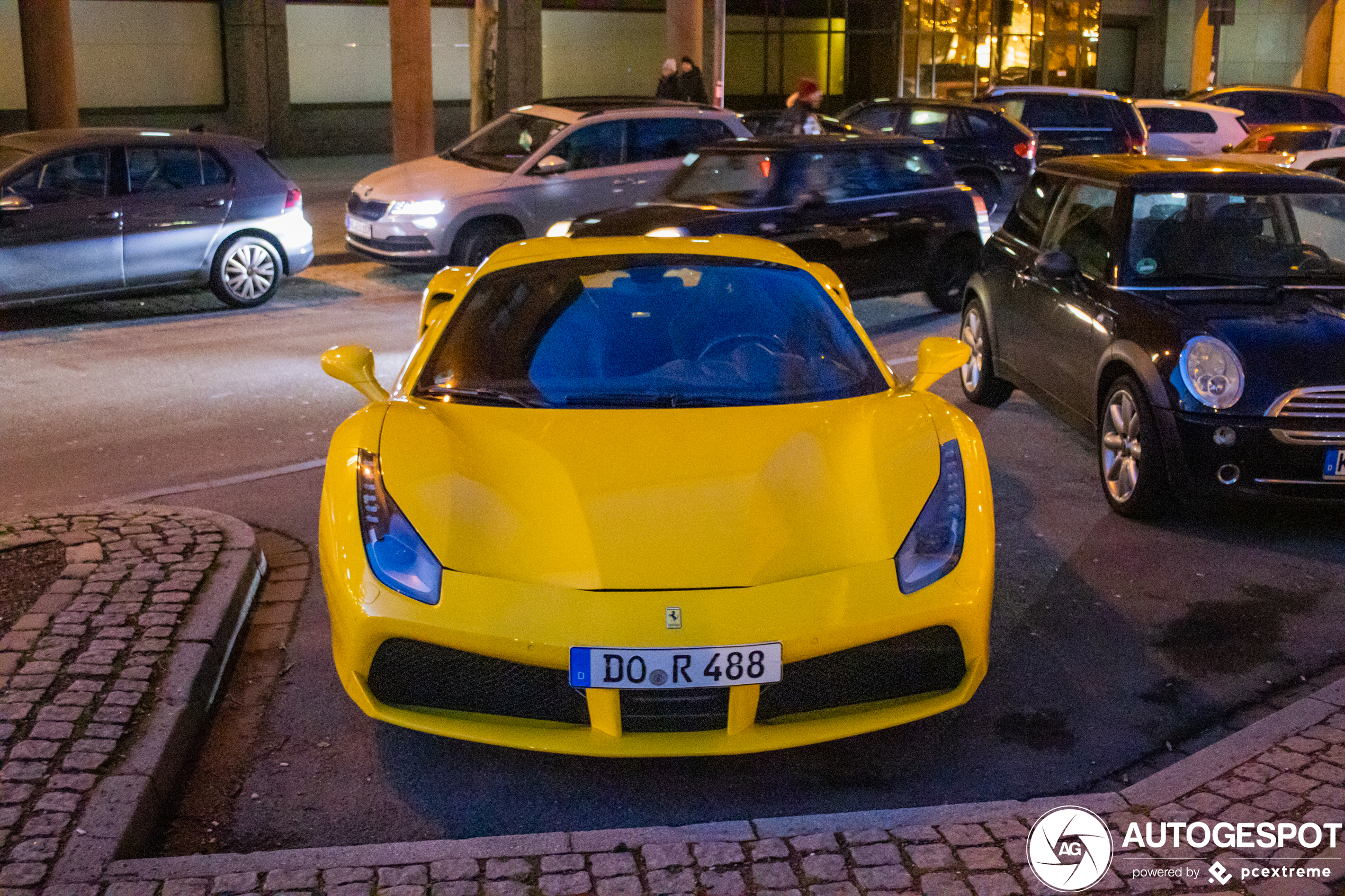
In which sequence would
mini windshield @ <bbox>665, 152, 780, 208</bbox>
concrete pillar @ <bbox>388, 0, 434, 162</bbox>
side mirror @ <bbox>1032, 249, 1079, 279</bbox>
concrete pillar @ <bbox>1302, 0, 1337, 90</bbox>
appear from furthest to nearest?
concrete pillar @ <bbox>1302, 0, 1337, 90</bbox>, concrete pillar @ <bbox>388, 0, 434, 162</bbox>, mini windshield @ <bbox>665, 152, 780, 208</bbox>, side mirror @ <bbox>1032, 249, 1079, 279</bbox>

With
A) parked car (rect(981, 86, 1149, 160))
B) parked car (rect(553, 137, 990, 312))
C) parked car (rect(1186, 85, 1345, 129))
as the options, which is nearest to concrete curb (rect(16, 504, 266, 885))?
parked car (rect(553, 137, 990, 312))

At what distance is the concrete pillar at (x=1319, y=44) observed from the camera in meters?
38.6

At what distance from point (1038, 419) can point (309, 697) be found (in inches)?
210

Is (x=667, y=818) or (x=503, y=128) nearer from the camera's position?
(x=667, y=818)

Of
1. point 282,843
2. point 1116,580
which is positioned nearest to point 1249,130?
point 1116,580

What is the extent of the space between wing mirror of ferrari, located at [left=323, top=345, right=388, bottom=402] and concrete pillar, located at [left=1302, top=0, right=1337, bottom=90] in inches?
1531

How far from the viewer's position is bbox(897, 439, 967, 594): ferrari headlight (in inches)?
160

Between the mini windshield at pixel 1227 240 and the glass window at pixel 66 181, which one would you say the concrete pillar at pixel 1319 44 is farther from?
the mini windshield at pixel 1227 240

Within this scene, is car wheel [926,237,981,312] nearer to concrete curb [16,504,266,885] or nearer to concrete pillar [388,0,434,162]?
concrete curb [16,504,266,885]

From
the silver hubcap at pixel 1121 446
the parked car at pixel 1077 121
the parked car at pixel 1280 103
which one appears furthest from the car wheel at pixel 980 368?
the parked car at pixel 1280 103

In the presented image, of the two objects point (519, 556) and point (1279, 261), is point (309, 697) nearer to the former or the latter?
point (519, 556)

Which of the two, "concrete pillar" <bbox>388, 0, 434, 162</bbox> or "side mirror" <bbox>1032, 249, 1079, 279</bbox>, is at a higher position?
"concrete pillar" <bbox>388, 0, 434, 162</bbox>

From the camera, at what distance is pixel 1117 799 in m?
3.87

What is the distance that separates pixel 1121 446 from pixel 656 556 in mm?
3585
